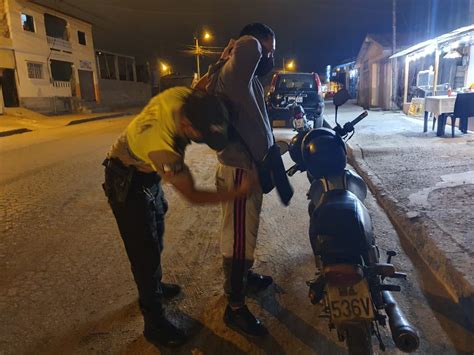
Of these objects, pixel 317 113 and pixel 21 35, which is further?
pixel 21 35

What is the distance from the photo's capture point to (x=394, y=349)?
2.29m

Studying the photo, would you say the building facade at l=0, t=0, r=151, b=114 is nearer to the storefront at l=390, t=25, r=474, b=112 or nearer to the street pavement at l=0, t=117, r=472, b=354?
the street pavement at l=0, t=117, r=472, b=354

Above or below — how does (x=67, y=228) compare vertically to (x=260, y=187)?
below

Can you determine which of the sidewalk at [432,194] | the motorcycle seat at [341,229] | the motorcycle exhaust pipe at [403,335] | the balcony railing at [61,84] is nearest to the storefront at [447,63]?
the sidewalk at [432,194]

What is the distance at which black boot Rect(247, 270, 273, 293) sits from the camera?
2980 millimetres

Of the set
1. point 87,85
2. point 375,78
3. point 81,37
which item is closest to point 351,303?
point 375,78

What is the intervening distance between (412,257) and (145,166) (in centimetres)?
268

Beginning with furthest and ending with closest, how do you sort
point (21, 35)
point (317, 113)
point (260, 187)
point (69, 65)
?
point (69, 65)
point (21, 35)
point (317, 113)
point (260, 187)

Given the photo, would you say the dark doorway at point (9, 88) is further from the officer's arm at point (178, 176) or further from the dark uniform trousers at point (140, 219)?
the officer's arm at point (178, 176)

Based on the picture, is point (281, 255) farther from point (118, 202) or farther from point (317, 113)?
point (317, 113)

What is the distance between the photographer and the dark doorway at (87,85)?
3027cm

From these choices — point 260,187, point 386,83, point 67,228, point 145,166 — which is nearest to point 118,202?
point 145,166

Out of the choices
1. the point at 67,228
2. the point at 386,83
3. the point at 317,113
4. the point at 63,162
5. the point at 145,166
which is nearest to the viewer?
the point at 145,166

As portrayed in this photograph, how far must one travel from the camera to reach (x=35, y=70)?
23.7 m
